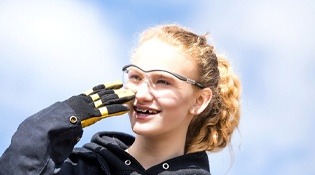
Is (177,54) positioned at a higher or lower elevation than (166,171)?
higher

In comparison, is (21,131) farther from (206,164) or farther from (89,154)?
(206,164)

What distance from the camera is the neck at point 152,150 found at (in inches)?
233

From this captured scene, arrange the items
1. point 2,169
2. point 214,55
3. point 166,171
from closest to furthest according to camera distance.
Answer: point 2,169 → point 166,171 → point 214,55

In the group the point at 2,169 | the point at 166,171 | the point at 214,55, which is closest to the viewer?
the point at 2,169

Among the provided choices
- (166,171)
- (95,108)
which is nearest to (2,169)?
(95,108)

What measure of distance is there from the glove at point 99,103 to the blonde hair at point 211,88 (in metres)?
0.58

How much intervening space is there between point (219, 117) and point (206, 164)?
1.44ft

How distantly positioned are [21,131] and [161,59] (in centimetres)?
109

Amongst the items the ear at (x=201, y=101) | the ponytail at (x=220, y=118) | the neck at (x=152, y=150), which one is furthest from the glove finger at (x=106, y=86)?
the ponytail at (x=220, y=118)

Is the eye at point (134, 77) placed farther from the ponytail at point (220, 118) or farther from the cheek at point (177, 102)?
the ponytail at point (220, 118)

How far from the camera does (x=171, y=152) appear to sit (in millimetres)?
5992

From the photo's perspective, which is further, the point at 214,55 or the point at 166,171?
the point at 214,55

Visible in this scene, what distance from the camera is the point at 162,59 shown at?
591cm

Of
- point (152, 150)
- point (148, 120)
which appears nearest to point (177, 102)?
point (148, 120)
